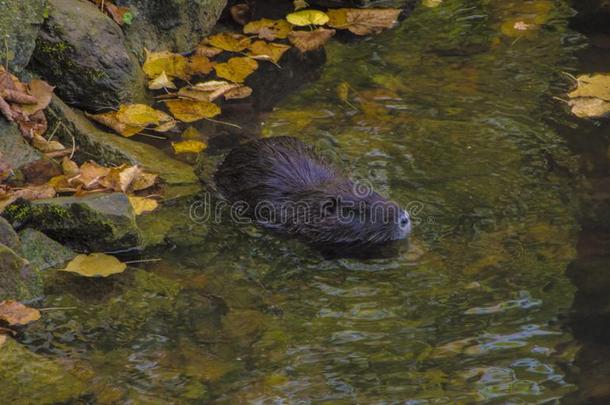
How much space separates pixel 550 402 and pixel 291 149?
2.78 meters

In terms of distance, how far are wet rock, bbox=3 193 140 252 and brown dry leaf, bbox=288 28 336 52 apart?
312 cm

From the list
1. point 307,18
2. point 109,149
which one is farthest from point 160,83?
point 307,18

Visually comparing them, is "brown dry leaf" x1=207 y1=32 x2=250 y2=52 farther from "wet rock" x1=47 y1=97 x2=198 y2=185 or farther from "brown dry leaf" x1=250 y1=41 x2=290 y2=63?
"wet rock" x1=47 y1=97 x2=198 y2=185

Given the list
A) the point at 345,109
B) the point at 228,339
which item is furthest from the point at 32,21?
the point at 228,339

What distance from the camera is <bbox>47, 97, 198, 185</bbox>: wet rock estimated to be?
669 centimetres

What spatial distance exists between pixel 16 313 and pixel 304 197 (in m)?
2.07

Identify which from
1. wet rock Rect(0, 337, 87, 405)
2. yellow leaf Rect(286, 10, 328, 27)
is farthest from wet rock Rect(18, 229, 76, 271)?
yellow leaf Rect(286, 10, 328, 27)

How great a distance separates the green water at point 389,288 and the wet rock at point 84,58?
44.7 inches

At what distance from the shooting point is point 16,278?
5395mm

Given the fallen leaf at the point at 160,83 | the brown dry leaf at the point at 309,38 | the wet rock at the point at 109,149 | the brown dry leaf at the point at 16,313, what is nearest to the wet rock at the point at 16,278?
the brown dry leaf at the point at 16,313

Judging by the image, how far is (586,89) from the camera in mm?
7613

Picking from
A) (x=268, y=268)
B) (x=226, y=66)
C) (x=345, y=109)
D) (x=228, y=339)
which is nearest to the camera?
(x=228, y=339)

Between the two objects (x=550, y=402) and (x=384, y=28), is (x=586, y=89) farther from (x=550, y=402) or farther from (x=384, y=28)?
(x=550, y=402)

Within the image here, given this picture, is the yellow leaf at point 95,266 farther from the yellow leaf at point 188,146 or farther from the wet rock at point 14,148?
the yellow leaf at point 188,146
